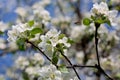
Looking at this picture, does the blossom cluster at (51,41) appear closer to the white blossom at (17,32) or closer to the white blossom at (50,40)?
the white blossom at (50,40)

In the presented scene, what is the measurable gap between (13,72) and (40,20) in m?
3.62

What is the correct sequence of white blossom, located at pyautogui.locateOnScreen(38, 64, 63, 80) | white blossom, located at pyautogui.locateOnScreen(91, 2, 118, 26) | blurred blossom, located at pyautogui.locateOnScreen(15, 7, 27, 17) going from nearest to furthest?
1. white blossom, located at pyautogui.locateOnScreen(38, 64, 63, 80)
2. white blossom, located at pyautogui.locateOnScreen(91, 2, 118, 26)
3. blurred blossom, located at pyautogui.locateOnScreen(15, 7, 27, 17)

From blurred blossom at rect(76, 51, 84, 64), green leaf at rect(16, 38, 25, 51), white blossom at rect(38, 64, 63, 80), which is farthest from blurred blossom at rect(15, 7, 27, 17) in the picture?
white blossom at rect(38, 64, 63, 80)

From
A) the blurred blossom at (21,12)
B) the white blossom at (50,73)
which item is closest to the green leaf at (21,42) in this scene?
the white blossom at (50,73)

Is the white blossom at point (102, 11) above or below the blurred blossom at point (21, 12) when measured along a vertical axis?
above

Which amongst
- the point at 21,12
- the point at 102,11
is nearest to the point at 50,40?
the point at 102,11

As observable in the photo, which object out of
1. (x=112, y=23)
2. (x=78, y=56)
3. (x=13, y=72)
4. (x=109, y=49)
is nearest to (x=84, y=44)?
(x=78, y=56)

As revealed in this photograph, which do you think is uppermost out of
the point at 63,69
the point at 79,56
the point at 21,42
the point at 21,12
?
the point at 21,42

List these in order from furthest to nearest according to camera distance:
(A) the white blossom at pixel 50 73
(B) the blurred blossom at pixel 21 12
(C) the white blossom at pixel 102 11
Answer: (B) the blurred blossom at pixel 21 12
(C) the white blossom at pixel 102 11
(A) the white blossom at pixel 50 73

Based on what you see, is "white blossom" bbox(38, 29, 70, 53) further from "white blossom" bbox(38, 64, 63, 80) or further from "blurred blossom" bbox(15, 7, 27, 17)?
"blurred blossom" bbox(15, 7, 27, 17)

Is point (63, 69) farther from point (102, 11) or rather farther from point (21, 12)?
point (21, 12)

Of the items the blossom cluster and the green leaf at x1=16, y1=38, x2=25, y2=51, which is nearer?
the blossom cluster

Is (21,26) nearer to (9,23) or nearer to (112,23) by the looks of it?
(112,23)

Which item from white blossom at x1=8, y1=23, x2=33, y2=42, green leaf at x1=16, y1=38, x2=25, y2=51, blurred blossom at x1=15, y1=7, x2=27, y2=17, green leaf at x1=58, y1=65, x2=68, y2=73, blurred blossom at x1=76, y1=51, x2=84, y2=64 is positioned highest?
white blossom at x1=8, y1=23, x2=33, y2=42
